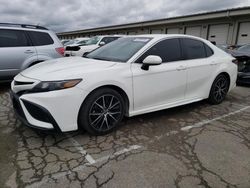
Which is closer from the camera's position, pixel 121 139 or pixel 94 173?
pixel 94 173

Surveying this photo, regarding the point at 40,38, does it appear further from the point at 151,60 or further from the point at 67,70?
the point at 151,60

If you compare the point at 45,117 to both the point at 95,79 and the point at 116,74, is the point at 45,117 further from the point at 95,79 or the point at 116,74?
the point at 116,74

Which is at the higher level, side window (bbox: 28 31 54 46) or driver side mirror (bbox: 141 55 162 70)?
side window (bbox: 28 31 54 46)

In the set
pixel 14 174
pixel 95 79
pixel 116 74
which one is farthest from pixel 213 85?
pixel 14 174

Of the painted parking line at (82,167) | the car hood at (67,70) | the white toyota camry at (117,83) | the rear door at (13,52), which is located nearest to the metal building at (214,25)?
the white toyota camry at (117,83)

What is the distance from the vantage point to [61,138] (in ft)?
11.0

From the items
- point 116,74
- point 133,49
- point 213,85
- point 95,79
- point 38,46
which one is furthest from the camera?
point 38,46

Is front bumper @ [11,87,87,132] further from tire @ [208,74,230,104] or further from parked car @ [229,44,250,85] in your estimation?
parked car @ [229,44,250,85]

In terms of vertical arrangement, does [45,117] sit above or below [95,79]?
below

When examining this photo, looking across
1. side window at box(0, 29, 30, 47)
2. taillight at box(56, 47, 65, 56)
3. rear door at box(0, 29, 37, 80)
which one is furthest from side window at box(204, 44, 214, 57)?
side window at box(0, 29, 30, 47)

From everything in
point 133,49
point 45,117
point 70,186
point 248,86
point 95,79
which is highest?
point 133,49

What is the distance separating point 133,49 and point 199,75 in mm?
1522

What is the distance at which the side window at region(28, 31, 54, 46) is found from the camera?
6.42 meters

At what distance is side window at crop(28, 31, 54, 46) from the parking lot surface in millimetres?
2922
